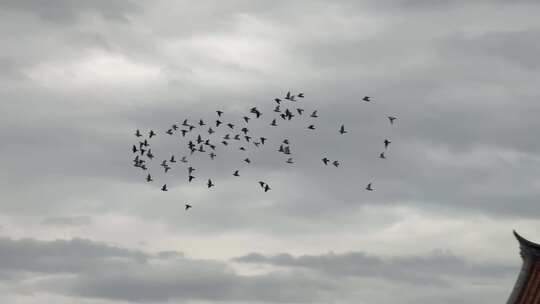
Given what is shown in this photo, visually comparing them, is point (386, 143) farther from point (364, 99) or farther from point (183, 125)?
point (183, 125)

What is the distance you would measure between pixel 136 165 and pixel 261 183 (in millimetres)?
10471

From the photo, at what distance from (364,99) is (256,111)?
438 inches

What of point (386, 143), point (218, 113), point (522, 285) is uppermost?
point (218, 113)

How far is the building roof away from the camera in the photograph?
78.4 meters

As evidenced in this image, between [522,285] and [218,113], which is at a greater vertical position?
[218,113]

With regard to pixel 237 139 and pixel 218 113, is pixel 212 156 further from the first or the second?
pixel 218 113

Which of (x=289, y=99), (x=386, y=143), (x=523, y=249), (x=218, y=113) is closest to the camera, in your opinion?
(x=523, y=249)

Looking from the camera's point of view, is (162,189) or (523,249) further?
(162,189)

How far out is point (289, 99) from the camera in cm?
10956

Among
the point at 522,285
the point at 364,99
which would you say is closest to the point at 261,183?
the point at 364,99

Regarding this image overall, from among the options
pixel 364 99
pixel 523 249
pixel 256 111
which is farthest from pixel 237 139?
pixel 523 249

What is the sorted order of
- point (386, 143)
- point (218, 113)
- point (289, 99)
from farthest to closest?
point (218, 113)
point (289, 99)
point (386, 143)

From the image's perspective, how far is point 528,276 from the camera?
79.8 m

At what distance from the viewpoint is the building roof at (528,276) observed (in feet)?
257
